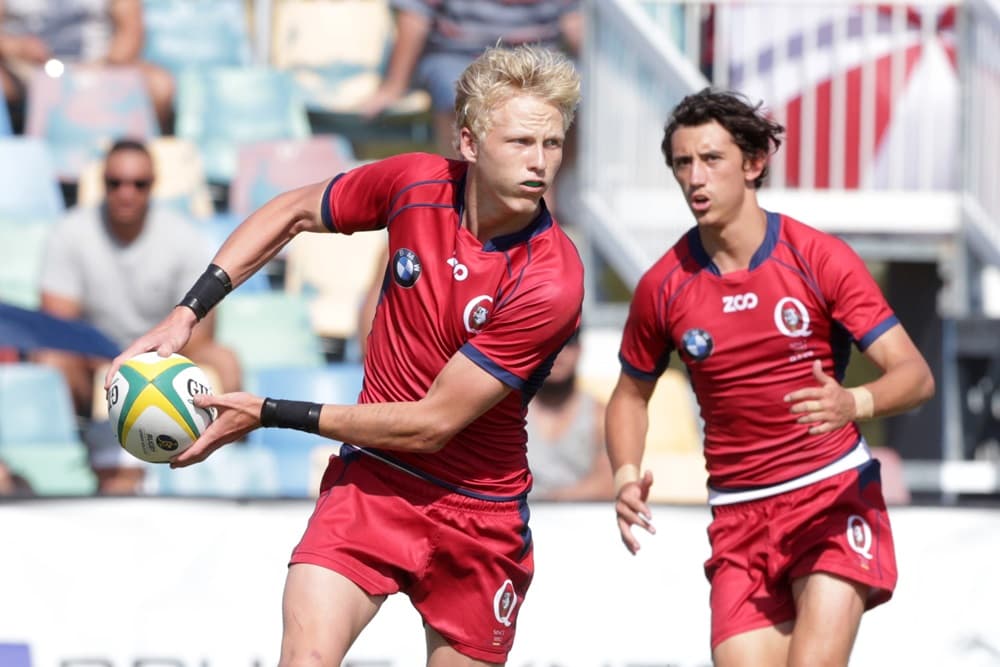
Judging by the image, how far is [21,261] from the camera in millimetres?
9516

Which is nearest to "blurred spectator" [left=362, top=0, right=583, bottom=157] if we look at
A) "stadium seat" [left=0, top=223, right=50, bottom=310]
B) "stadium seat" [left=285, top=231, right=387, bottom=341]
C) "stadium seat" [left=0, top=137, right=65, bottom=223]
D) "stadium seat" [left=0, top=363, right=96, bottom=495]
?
"stadium seat" [left=285, top=231, right=387, bottom=341]

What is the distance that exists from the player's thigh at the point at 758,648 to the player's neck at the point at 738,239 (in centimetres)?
114

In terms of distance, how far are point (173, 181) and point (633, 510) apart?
5852 millimetres

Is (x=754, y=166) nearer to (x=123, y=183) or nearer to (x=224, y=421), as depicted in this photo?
(x=224, y=421)

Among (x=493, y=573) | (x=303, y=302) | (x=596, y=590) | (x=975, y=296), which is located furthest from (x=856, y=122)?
(x=493, y=573)

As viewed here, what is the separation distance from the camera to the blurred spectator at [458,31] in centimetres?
1020

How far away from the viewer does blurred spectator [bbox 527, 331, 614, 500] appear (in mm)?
7922

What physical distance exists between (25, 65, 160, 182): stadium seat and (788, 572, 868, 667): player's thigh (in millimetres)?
6645

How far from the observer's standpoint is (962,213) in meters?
9.48

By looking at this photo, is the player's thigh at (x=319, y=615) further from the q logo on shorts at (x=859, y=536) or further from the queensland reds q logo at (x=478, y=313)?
the q logo on shorts at (x=859, y=536)

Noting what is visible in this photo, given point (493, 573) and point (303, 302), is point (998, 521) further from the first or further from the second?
point (303, 302)

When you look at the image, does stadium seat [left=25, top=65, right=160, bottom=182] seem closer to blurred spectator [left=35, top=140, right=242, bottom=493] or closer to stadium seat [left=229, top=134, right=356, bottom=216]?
stadium seat [left=229, top=134, right=356, bottom=216]

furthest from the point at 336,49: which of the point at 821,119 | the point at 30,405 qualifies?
the point at 30,405

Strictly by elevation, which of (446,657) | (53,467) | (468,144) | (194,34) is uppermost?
(194,34)
